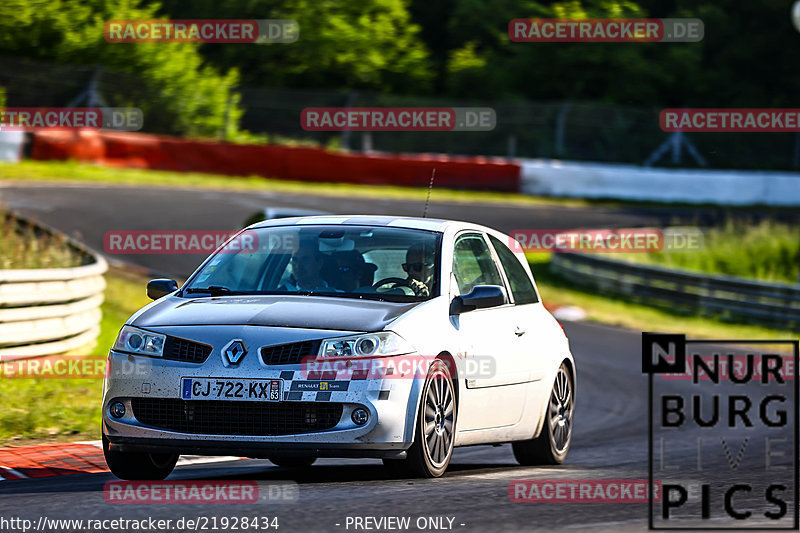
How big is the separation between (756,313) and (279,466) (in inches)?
606

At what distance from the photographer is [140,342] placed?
23.4 feet

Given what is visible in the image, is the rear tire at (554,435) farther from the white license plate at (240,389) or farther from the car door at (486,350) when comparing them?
the white license plate at (240,389)

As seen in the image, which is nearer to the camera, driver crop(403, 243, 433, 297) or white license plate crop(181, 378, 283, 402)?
white license plate crop(181, 378, 283, 402)

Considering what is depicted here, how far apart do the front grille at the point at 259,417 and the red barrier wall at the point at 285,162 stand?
84.2ft

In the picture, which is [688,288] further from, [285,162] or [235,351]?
[235,351]

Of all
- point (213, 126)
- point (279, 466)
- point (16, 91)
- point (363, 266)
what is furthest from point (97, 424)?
point (213, 126)

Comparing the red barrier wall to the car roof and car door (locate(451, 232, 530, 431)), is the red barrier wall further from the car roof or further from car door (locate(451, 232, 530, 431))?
car door (locate(451, 232, 530, 431))

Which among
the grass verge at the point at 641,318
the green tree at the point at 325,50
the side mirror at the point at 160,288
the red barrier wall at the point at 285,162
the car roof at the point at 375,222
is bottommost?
the grass verge at the point at 641,318

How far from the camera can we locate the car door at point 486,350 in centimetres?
781

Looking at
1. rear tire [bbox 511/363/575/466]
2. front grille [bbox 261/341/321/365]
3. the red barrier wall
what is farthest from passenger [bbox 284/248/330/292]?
the red barrier wall

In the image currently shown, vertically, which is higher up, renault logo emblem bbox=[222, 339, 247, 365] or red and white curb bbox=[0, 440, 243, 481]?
renault logo emblem bbox=[222, 339, 247, 365]

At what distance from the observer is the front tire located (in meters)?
7.11

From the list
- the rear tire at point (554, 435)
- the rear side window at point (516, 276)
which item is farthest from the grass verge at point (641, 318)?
the rear side window at point (516, 276)

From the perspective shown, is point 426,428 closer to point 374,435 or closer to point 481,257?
point 374,435
